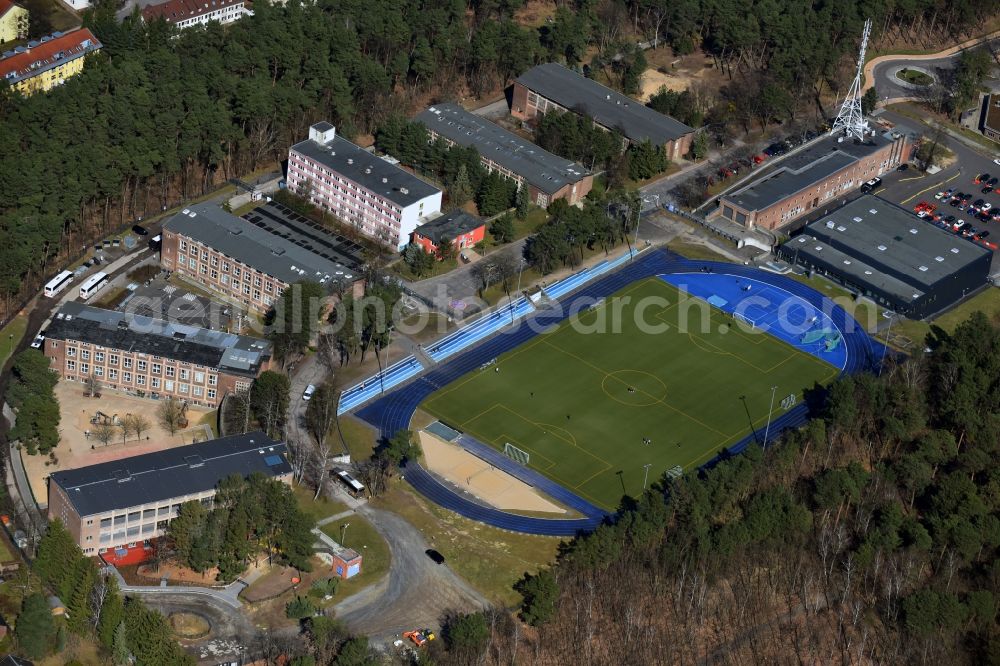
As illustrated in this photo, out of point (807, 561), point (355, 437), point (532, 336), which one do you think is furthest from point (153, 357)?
point (807, 561)

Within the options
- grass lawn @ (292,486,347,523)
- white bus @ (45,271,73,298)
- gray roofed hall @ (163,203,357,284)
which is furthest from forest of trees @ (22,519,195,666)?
gray roofed hall @ (163,203,357,284)

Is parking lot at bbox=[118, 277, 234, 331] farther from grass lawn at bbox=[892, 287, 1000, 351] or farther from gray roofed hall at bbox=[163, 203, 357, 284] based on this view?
→ grass lawn at bbox=[892, 287, 1000, 351]

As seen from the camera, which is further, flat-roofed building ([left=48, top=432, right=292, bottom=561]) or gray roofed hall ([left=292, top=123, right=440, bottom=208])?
gray roofed hall ([left=292, top=123, right=440, bottom=208])

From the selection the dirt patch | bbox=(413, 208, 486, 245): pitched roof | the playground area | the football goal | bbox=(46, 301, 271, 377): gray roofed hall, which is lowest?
the football goal

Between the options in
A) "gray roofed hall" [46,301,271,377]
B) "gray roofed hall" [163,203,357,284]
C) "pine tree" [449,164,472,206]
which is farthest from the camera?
"pine tree" [449,164,472,206]

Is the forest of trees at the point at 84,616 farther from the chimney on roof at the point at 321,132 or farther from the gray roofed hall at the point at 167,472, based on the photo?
the chimney on roof at the point at 321,132

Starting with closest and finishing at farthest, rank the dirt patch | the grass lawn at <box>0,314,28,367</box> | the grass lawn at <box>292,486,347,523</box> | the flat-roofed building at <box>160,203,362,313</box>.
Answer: the dirt patch, the grass lawn at <box>292,486,347,523</box>, the grass lawn at <box>0,314,28,367</box>, the flat-roofed building at <box>160,203,362,313</box>
